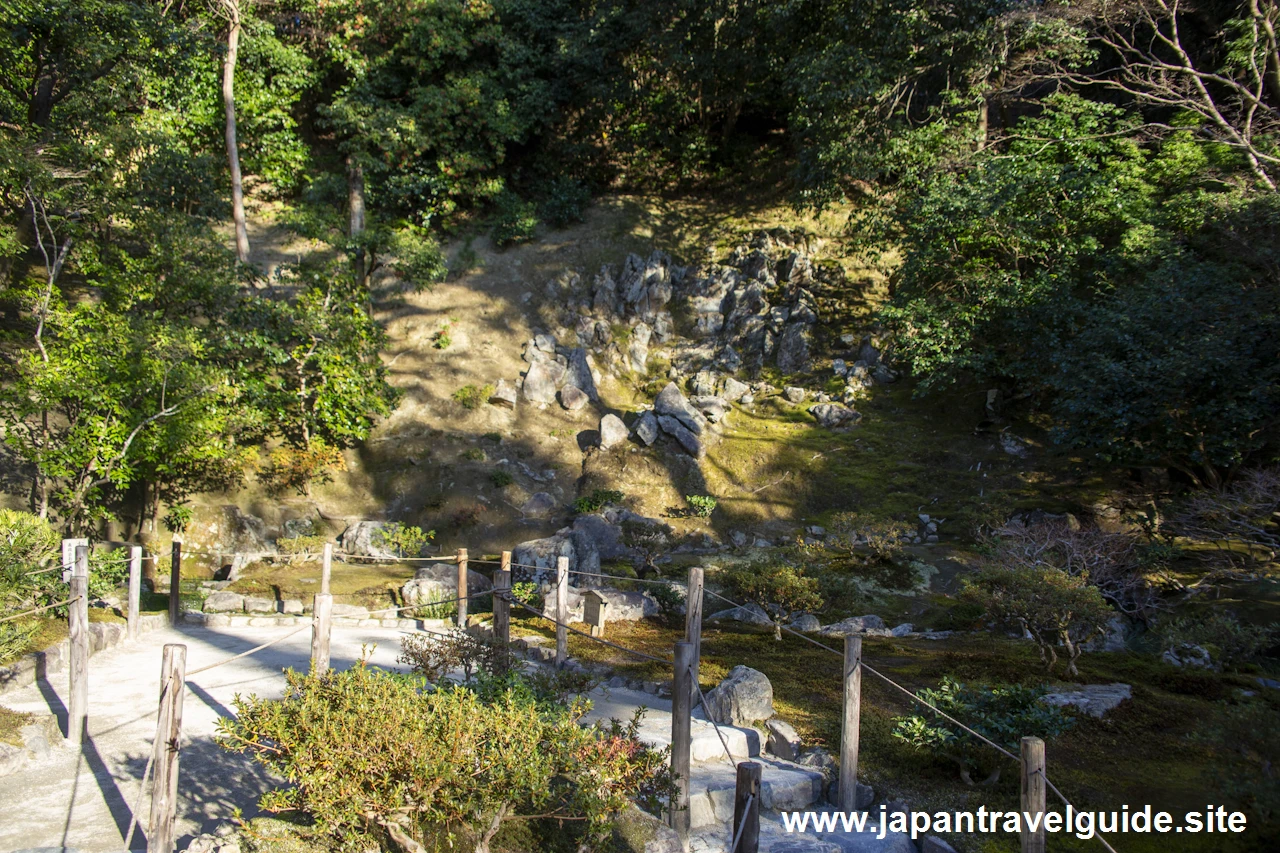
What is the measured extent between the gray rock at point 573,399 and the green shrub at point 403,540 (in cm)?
558

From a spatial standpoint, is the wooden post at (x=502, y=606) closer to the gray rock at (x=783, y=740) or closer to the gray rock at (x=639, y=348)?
the gray rock at (x=783, y=740)

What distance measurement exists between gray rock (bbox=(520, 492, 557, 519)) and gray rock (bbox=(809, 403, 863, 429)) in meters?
6.97

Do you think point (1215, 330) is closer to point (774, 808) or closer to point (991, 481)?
point (991, 481)

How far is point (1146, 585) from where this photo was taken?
10.3m

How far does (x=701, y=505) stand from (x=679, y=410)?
9.49 ft

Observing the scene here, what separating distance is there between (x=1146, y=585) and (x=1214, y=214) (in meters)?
7.36

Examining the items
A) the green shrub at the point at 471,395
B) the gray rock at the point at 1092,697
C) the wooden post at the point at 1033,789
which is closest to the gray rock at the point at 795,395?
the green shrub at the point at 471,395

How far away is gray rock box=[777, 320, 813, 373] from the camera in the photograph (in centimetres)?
2077

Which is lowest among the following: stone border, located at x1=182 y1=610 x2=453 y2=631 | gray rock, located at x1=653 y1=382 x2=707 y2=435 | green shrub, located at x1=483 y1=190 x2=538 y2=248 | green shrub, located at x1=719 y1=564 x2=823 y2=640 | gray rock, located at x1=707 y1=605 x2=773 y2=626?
stone border, located at x1=182 y1=610 x2=453 y2=631

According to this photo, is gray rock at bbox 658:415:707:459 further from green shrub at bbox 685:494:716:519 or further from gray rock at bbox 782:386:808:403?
gray rock at bbox 782:386:808:403

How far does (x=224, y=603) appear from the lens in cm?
1149

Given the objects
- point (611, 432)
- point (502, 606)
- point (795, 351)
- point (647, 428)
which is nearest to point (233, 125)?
point (611, 432)

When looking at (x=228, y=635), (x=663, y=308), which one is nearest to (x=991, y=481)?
(x=663, y=308)

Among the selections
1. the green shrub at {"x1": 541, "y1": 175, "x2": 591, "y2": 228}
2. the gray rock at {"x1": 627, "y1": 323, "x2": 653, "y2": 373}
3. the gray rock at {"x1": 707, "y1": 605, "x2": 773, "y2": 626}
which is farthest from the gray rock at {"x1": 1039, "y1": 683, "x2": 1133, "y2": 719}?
the green shrub at {"x1": 541, "y1": 175, "x2": 591, "y2": 228}
